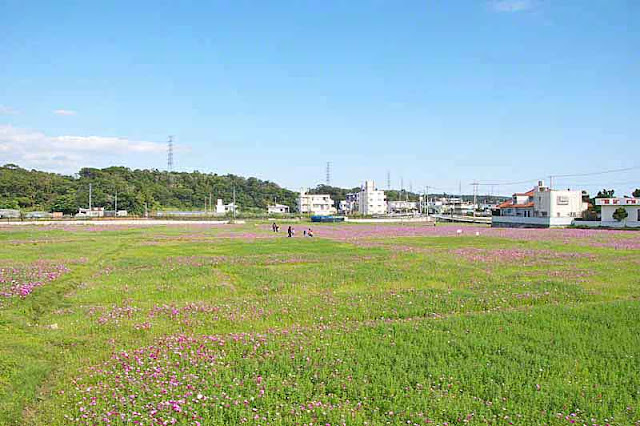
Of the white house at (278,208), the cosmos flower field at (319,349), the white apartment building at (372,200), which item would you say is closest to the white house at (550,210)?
the cosmos flower field at (319,349)

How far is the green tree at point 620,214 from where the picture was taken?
6706cm

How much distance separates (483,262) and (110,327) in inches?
841

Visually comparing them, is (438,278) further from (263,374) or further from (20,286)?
(20,286)

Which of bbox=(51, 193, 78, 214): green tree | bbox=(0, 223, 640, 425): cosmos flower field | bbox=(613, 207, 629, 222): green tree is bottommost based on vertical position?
bbox=(0, 223, 640, 425): cosmos flower field

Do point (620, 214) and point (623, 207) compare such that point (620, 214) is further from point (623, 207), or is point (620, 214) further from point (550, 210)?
point (550, 210)

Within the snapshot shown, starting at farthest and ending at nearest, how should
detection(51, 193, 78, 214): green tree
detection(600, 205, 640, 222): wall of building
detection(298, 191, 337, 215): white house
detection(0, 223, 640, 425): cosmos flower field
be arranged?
1. detection(298, 191, 337, 215): white house
2. detection(51, 193, 78, 214): green tree
3. detection(600, 205, 640, 222): wall of building
4. detection(0, 223, 640, 425): cosmos flower field

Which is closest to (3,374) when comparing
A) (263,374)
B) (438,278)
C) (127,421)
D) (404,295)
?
(127,421)

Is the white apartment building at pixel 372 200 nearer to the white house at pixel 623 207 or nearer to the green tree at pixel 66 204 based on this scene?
the green tree at pixel 66 204

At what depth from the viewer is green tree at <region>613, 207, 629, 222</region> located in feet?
220

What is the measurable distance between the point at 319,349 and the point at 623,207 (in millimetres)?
71337

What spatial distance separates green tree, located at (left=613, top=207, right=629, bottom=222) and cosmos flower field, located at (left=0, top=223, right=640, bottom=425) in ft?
172

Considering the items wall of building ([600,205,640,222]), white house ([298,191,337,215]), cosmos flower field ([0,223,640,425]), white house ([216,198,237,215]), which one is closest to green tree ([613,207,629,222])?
wall of building ([600,205,640,222])

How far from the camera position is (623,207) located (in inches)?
2694

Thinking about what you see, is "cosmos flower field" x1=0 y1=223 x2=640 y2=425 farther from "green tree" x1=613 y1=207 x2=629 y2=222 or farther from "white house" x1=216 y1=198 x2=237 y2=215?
"white house" x1=216 y1=198 x2=237 y2=215
